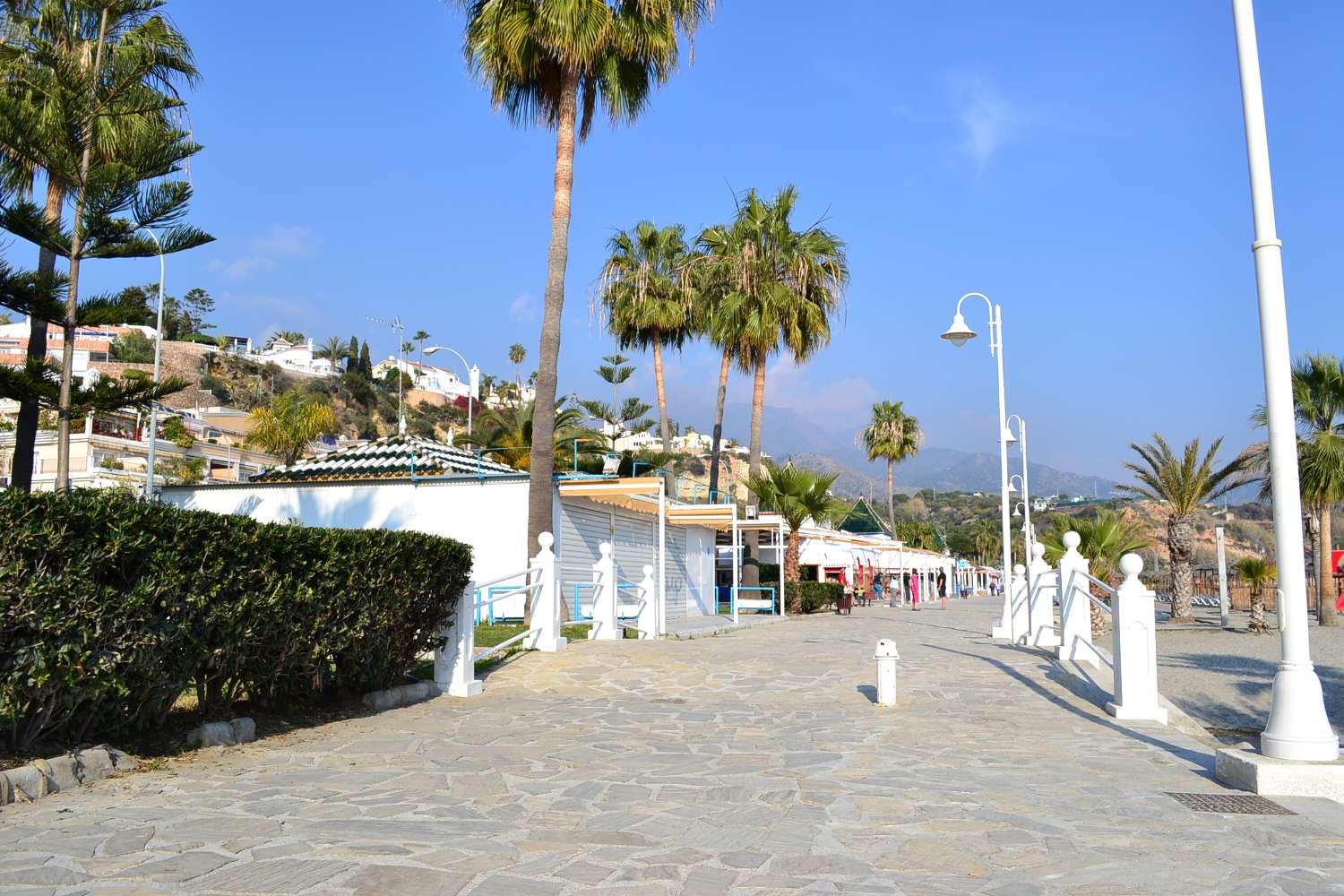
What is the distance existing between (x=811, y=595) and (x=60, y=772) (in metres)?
29.1

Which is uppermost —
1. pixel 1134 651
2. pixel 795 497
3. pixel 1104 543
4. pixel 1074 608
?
pixel 795 497

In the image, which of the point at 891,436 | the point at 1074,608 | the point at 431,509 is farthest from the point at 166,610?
the point at 891,436

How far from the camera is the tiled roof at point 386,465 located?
23453mm

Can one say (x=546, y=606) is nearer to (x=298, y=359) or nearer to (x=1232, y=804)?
(x=1232, y=804)

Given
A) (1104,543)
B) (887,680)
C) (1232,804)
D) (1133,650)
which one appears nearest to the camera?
(1232,804)

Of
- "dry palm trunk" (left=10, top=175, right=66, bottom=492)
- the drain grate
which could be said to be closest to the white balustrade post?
the drain grate

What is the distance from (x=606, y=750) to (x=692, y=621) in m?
17.2

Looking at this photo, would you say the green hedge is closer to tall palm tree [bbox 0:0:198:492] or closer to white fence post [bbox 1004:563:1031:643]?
tall palm tree [bbox 0:0:198:492]

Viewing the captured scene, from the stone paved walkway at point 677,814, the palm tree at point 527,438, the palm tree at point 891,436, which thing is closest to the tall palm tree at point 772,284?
the palm tree at point 527,438

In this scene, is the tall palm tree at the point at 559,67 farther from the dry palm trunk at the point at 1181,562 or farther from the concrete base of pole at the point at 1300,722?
the dry palm trunk at the point at 1181,562

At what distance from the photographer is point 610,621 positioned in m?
15.9

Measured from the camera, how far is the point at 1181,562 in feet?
98.2

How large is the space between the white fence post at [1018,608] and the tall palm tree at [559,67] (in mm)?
7996

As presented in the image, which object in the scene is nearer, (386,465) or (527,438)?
(386,465)
